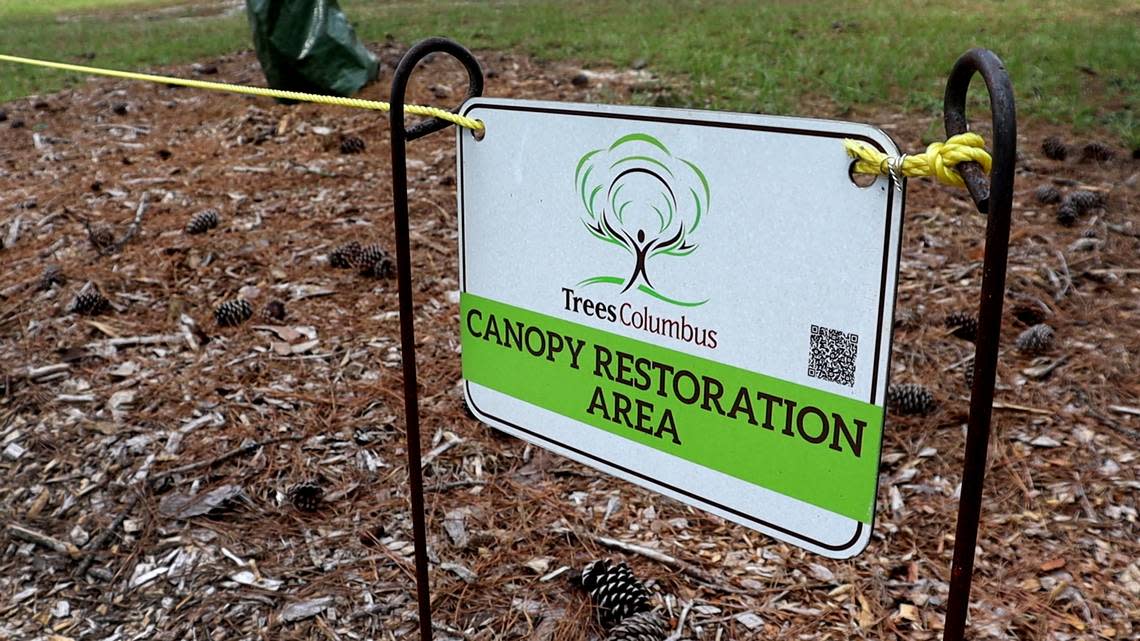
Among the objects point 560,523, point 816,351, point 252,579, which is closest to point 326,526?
point 252,579

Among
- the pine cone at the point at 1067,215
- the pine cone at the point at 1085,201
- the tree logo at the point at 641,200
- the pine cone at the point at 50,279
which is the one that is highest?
the tree logo at the point at 641,200

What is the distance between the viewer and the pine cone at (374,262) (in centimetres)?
388

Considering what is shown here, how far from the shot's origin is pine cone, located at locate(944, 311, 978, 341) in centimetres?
332

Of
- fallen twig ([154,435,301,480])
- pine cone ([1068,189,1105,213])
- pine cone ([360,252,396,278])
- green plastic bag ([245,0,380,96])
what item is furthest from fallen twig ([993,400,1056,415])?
green plastic bag ([245,0,380,96])

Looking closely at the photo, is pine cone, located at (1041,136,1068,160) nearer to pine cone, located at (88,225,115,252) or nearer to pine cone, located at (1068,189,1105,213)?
pine cone, located at (1068,189,1105,213)

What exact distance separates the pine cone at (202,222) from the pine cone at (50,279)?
60 cm

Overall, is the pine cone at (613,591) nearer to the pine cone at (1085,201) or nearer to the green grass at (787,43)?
the pine cone at (1085,201)

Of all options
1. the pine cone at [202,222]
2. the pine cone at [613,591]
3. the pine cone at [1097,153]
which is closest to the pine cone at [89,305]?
the pine cone at [202,222]

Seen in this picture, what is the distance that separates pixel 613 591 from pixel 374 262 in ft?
6.98

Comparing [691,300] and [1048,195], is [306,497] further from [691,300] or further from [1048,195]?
[1048,195]

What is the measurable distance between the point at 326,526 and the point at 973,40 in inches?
285

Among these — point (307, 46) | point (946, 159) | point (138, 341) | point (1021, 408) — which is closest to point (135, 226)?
point (138, 341)

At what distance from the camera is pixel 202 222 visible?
4.34 m

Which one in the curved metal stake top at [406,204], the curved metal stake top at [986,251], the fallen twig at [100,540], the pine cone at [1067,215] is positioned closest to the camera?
the curved metal stake top at [986,251]
